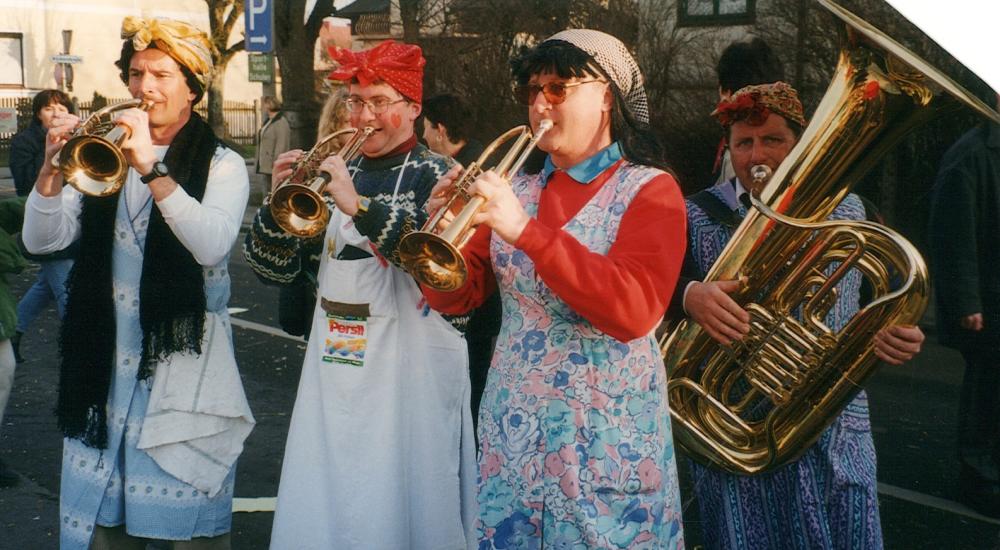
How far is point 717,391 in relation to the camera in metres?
2.91

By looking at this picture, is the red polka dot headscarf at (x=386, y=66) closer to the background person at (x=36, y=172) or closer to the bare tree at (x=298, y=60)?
the background person at (x=36, y=172)

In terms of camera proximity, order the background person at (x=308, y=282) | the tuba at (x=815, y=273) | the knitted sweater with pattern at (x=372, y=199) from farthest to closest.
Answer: the background person at (x=308, y=282), the knitted sweater with pattern at (x=372, y=199), the tuba at (x=815, y=273)

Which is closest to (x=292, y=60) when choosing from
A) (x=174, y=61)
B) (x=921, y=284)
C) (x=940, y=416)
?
(x=940, y=416)

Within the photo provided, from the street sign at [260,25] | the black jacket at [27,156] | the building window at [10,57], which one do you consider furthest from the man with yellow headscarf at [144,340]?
the building window at [10,57]

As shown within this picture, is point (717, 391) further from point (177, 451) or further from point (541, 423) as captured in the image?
point (177, 451)

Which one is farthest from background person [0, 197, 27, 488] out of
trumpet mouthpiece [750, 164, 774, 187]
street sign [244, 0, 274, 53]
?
street sign [244, 0, 274, 53]

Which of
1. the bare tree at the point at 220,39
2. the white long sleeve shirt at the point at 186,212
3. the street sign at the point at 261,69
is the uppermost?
the white long sleeve shirt at the point at 186,212

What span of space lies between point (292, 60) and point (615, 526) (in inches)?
579

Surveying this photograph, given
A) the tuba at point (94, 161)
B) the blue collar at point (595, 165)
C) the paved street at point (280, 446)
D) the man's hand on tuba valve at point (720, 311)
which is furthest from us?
the paved street at point (280, 446)

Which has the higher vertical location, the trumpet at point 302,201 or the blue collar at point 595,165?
the blue collar at point 595,165

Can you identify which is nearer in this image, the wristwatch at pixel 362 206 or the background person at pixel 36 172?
the wristwatch at pixel 362 206

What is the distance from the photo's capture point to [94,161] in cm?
298

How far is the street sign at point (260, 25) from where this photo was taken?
13531mm

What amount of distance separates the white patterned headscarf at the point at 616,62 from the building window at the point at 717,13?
805 centimetres
